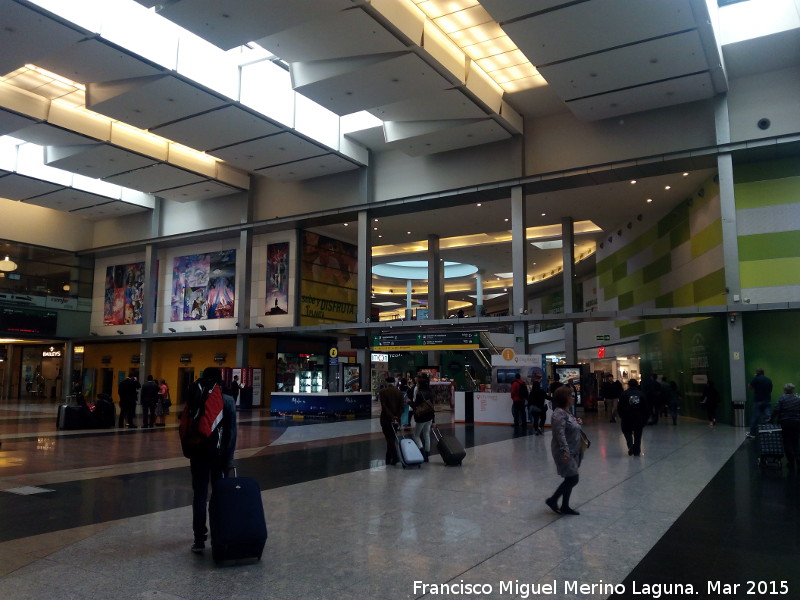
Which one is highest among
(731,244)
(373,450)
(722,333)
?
(731,244)

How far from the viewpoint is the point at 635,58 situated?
15039mm

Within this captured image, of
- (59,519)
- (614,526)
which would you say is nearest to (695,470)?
(614,526)

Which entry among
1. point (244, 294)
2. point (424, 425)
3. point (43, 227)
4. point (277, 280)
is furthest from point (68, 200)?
point (424, 425)

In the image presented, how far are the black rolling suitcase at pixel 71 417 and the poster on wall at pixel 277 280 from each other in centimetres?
1198

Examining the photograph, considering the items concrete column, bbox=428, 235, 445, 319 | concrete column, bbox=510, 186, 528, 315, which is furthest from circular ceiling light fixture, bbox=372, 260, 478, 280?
concrete column, bbox=510, 186, 528, 315

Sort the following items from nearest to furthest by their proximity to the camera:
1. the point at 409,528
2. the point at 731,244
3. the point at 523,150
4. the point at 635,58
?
the point at 409,528, the point at 635,58, the point at 731,244, the point at 523,150

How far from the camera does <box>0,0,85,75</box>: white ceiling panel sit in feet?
43.0

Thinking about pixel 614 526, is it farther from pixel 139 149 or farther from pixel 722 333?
pixel 139 149

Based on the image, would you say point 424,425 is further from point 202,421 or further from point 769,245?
point 769,245

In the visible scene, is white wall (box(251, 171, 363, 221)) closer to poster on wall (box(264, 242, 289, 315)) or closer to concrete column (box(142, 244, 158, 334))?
poster on wall (box(264, 242, 289, 315))

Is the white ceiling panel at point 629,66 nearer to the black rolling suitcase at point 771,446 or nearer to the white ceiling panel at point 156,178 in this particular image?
the black rolling suitcase at point 771,446

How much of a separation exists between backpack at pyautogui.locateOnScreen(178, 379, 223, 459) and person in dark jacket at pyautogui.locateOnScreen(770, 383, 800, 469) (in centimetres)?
800

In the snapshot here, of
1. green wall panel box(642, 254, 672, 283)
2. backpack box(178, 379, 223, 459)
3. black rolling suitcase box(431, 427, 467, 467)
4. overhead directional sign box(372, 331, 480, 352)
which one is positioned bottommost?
black rolling suitcase box(431, 427, 467, 467)

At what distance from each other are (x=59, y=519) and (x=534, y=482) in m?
5.31
